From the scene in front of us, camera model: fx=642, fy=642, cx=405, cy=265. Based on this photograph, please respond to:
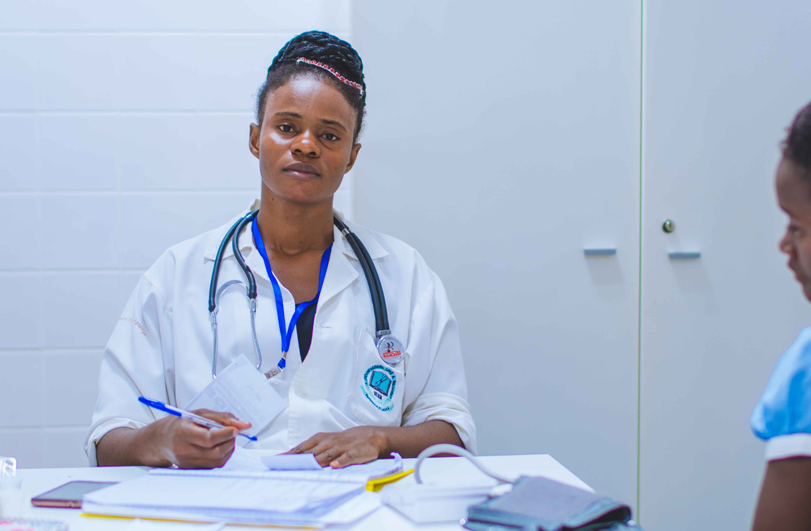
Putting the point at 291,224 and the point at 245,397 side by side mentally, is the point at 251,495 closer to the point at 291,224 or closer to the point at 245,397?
the point at 245,397

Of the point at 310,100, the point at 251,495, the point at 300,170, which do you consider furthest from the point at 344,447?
the point at 310,100

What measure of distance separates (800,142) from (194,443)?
0.96 m

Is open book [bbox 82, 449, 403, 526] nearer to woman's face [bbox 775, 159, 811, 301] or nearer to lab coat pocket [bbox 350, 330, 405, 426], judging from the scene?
lab coat pocket [bbox 350, 330, 405, 426]

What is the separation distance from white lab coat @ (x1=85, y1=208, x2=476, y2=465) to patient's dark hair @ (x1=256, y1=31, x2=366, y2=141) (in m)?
0.35

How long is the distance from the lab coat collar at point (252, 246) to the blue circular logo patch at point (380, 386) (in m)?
0.29

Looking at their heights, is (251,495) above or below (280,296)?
below

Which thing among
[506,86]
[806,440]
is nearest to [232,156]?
[506,86]

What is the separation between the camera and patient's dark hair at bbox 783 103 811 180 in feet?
Answer: 2.40

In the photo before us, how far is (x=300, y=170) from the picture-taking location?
1.42 meters

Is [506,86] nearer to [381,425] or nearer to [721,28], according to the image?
[721,28]

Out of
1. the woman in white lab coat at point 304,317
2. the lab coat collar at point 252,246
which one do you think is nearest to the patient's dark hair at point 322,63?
the woman in white lab coat at point 304,317

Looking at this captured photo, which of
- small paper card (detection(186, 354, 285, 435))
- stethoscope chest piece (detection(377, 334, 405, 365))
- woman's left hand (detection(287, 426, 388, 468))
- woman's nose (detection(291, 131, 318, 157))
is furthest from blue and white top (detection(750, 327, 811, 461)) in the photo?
woman's nose (detection(291, 131, 318, 157))

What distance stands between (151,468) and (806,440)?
99cm

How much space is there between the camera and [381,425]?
136 centimetres
